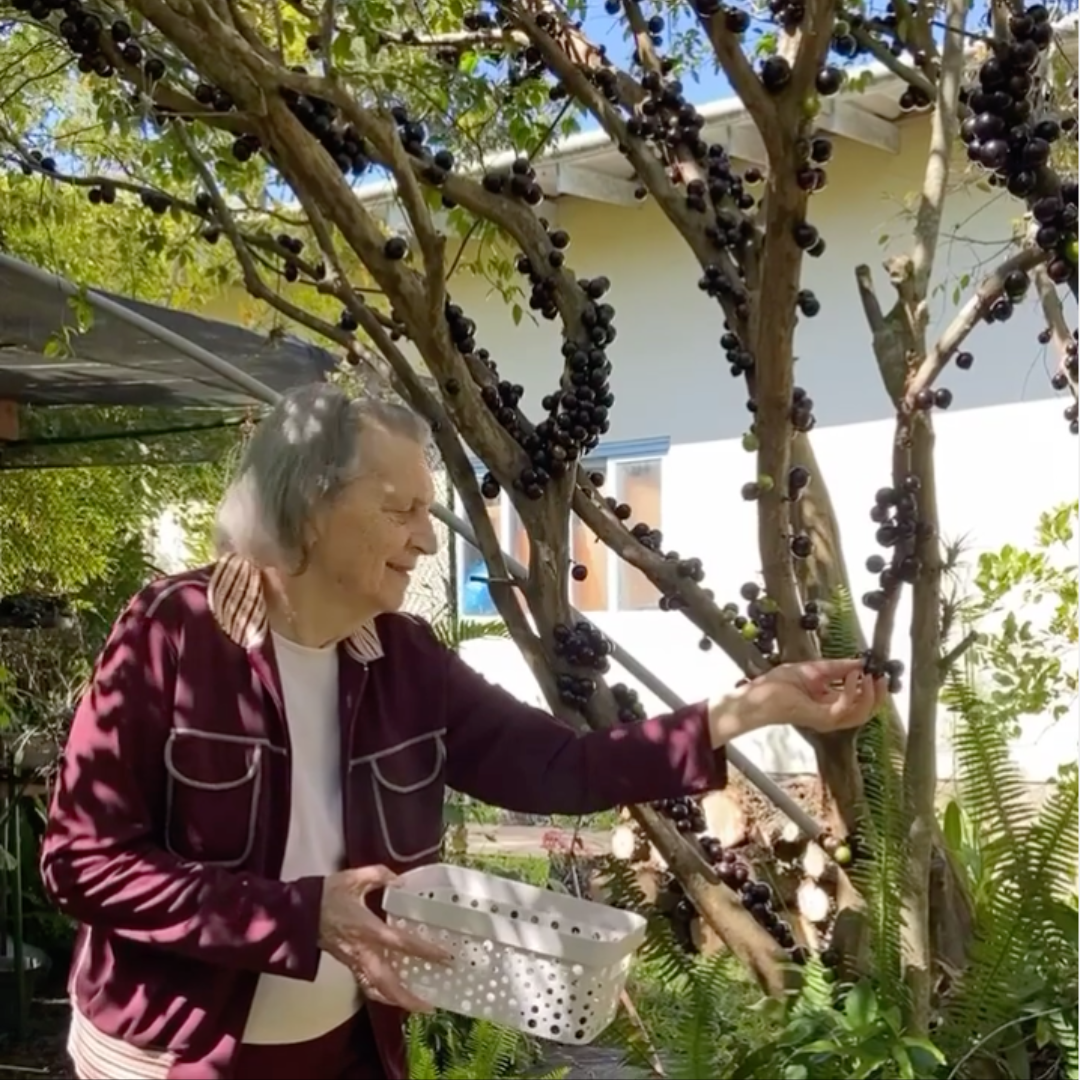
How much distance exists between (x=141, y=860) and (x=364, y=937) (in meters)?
0.26

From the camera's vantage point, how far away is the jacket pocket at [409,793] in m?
1.86

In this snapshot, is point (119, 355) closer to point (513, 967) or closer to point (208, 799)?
point (208, 799)

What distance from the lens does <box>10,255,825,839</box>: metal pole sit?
2.61 meters

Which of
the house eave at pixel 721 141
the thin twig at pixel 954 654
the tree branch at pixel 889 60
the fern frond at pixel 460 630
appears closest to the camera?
the thin twig at pixel 954 654

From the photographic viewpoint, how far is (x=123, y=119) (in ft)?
10.3

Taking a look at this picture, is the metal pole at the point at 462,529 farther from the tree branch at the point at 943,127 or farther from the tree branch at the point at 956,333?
the tree branch at the point at 943,127

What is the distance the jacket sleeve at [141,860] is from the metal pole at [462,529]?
597 millimetres

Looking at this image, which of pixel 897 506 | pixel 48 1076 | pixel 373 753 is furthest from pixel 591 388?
pixel 48 1076

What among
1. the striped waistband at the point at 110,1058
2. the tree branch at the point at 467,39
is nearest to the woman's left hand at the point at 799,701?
the striped waistband at the point at 110,1058

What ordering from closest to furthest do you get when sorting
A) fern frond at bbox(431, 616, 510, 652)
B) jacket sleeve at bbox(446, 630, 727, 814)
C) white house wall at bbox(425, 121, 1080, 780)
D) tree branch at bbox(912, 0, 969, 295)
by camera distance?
jacket sleeve at bbox(446, 630, 727, 814)
tree branch at bbox(912, 0, 969, 295)
fern frond at bbox(431, 616, 510, 652)
white house wall at bbox(425, 121, 1080, 780)

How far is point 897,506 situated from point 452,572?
8.50 ft

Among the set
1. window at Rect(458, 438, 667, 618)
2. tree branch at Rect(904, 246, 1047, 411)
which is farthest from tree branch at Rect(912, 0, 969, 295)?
window at Rect(458, 438, 667, 618)

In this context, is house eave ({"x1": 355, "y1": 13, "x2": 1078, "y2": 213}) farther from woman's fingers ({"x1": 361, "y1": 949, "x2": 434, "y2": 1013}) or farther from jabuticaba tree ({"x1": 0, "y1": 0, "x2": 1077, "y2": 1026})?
woman's fingers ({"x1": 361, "y1": 949, "x2": 434, "y2": 1013})

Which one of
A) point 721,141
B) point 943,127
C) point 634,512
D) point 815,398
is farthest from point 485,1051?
point 634,512
